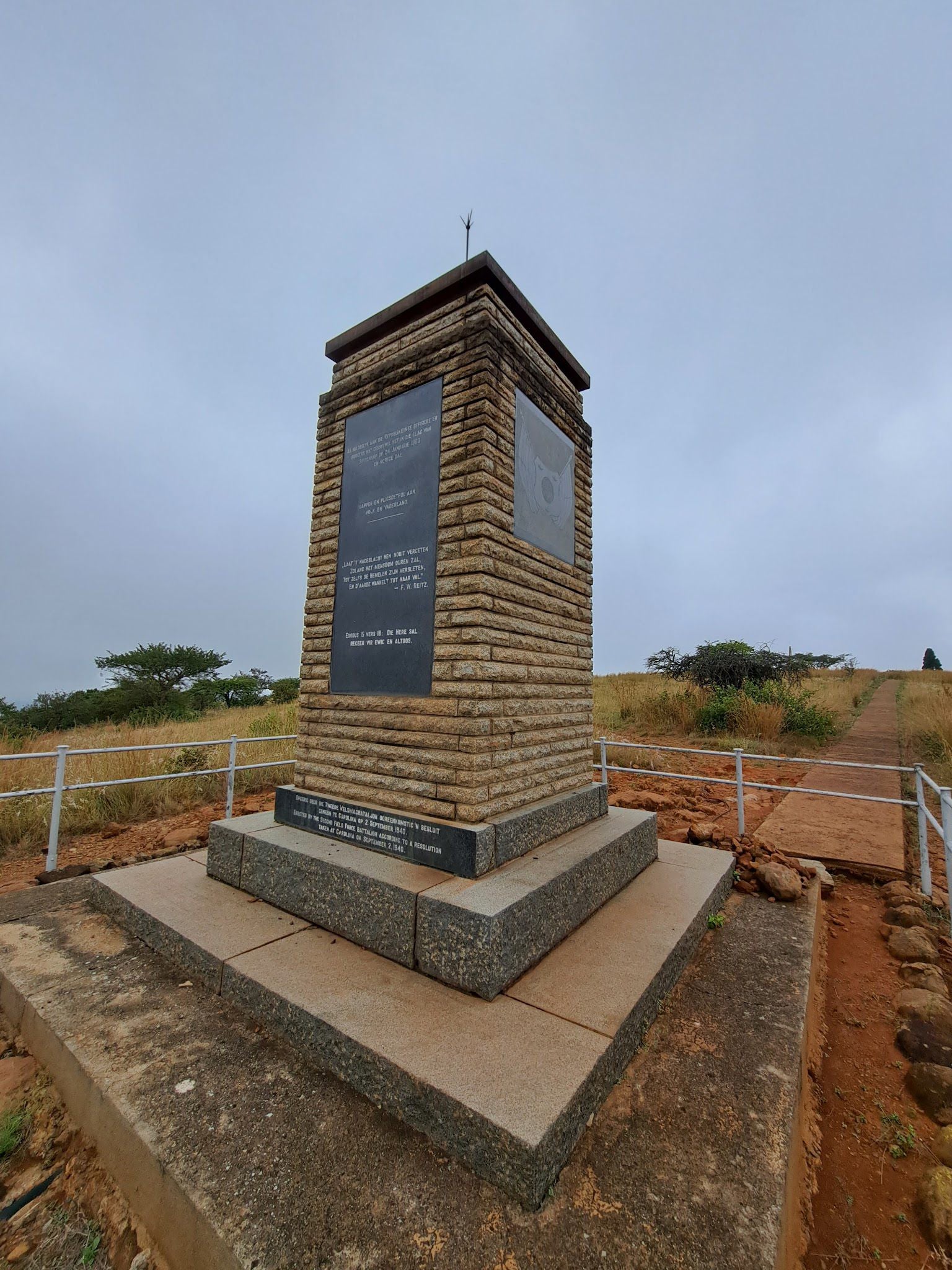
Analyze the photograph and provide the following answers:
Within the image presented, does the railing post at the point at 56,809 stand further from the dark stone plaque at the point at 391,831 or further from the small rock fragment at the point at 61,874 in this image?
the dark stone plaque at the point at 391,831

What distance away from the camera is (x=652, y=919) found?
3.20m

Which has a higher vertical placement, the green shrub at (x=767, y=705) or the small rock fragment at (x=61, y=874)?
the green shrub at (x=767, y=705)

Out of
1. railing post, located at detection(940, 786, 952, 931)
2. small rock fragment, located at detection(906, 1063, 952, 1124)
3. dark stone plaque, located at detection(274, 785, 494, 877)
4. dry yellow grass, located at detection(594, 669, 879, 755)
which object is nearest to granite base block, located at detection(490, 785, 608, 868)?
dark stone plaque, located at detection(274, 785, 494, 877)

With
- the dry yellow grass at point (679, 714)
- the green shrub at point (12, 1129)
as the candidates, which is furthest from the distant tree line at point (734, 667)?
the green shrub at point (12, 1129)

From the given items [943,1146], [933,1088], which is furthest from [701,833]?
[943,1146]

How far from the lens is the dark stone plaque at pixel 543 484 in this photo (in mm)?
3691

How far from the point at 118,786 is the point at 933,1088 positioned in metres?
8.32

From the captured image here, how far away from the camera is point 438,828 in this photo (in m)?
3.02

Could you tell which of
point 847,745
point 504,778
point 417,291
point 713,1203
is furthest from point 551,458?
point 847,745

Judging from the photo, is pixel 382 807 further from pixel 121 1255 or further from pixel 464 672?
pixel 121 1255

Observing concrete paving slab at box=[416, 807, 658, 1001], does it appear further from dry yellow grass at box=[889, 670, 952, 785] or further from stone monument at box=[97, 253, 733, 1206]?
dry yellow grass at box=[889, 670, 952, 785]

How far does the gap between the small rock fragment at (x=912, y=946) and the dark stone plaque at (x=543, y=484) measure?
3.53m

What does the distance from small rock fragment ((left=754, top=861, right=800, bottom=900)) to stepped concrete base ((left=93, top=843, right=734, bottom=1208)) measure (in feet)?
2.39

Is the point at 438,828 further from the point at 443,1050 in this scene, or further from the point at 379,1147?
the point at 379,1147
